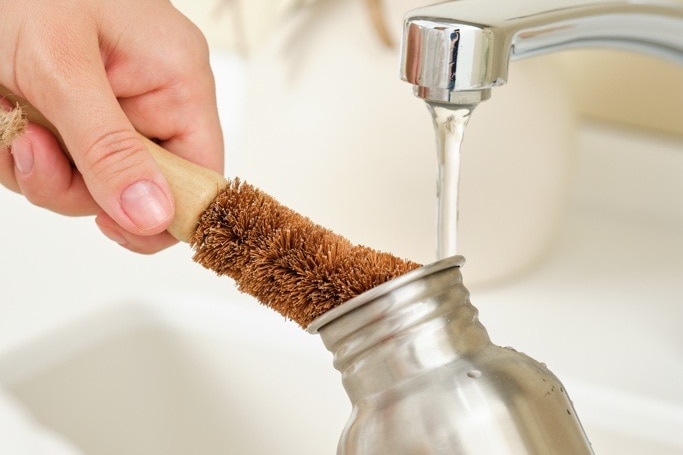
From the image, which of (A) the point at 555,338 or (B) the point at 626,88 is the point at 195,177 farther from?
(B) the point at 626,88

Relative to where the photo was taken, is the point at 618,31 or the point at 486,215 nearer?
the point at 618,31

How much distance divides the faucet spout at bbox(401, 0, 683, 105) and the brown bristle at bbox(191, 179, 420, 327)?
6 centimetres

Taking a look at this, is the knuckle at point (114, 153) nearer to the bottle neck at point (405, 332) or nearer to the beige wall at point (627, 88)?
the bottle neck at point (405, 332)

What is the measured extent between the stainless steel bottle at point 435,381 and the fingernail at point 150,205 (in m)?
0.09

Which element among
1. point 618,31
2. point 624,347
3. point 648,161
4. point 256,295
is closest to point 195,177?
point 256,295

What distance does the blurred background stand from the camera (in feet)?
1.63

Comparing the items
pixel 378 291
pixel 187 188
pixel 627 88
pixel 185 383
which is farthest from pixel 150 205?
pixel 627 88

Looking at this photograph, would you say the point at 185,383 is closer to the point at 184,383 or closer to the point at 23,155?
the point at 184,383

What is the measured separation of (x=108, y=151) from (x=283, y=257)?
0.33ft

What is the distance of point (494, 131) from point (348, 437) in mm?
301

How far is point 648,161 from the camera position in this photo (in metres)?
0.63

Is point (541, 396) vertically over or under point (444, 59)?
under

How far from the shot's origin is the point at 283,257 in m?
0.31

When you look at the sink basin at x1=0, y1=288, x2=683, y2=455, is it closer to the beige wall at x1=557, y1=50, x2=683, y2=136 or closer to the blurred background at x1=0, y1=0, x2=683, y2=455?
the blurred background at x1=0, y1=0, x2=683, y2=455
